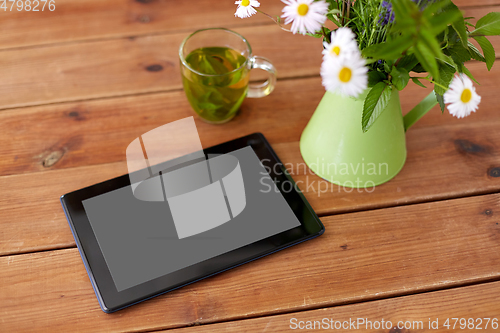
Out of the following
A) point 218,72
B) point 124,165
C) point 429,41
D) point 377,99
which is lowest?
point 124,165

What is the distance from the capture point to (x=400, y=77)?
49 centimetres

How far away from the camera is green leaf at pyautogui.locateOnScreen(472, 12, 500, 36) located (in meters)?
0.48

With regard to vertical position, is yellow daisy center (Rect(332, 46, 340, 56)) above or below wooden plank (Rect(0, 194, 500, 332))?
above

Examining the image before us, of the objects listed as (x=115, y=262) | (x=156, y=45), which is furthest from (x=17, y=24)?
(x=115, y=262)

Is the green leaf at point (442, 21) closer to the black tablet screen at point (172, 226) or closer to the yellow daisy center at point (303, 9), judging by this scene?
the yellow daisy center at point (303, 9)

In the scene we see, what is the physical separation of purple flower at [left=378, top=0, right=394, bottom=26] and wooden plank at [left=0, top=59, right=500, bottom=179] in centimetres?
32

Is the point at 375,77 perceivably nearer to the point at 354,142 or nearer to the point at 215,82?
the point at 354,142

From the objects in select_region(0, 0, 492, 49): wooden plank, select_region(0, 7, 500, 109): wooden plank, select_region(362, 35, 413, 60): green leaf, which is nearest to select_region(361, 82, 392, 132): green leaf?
select_region(362, 35, 413, 60): green leaf

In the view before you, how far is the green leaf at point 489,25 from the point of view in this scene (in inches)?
18.9

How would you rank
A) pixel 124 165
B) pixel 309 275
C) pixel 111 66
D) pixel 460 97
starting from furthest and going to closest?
pixel 111 66 → pixel 124 165 → pixel 309 275 → pixel 460 97

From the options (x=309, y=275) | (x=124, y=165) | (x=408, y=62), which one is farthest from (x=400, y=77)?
(x=124, y=165)

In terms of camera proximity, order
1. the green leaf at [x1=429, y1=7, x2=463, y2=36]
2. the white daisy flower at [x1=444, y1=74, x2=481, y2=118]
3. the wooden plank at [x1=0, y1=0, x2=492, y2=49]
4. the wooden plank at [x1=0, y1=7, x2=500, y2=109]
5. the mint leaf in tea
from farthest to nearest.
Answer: the wooden plank at [x1=0, y1=0, x2=492, y2=49] < the wooden plank at [x1=0, y1=7, x2=500, y2=109] < the mint leaf in tea < the white daisy flower at [x1=444, y1=74, x2=481, y2=118] < the green leaf at [x1=429, y1=7, x2=463, y2=36]

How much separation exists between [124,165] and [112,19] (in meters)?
0.43

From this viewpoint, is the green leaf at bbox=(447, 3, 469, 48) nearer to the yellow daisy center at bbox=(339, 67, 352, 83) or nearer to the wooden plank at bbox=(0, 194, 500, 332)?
the yellow daisy center at bbox=(339, 67, 352, 83)
